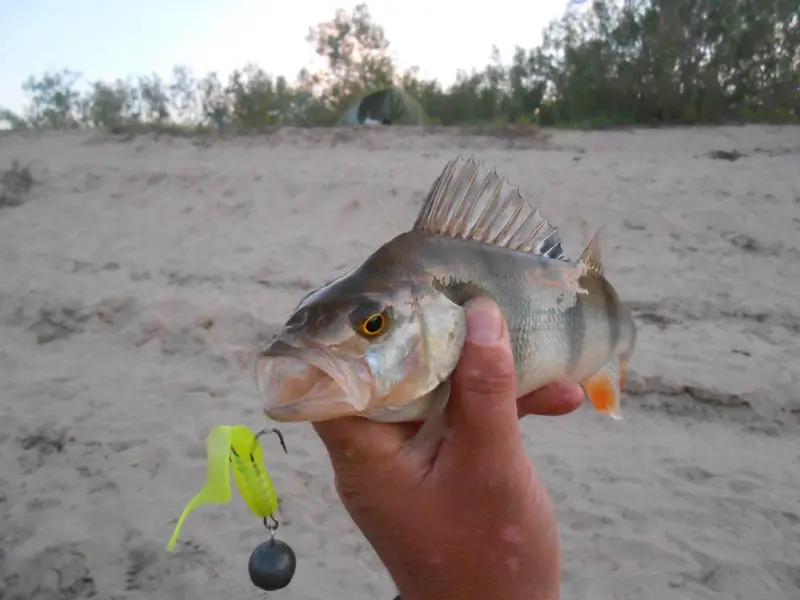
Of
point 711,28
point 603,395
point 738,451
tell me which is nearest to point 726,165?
point 711,28

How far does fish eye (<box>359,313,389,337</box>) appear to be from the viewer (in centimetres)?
128

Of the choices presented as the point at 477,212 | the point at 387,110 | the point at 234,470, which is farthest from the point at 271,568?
the point at 387,110

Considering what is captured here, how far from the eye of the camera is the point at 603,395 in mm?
2180

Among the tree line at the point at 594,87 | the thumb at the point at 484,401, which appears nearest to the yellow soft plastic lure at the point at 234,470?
the thumb at the point at 484,401

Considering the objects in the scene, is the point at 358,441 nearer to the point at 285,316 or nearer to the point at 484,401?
the point at 484,401

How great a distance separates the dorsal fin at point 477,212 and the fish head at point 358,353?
0.94 ft

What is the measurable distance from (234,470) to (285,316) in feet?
13.0

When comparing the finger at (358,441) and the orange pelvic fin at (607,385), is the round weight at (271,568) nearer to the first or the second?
the finger at (358,441)

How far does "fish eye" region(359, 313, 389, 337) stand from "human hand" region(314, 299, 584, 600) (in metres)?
0.18

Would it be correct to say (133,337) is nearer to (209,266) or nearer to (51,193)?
(209,266)

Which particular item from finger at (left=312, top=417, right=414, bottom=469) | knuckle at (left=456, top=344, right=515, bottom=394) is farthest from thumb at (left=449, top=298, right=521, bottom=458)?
finger at (left=312, top=417, right=414, bottom=469)

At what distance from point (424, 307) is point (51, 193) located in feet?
31.0

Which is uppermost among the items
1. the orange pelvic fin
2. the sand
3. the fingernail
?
the fingernail

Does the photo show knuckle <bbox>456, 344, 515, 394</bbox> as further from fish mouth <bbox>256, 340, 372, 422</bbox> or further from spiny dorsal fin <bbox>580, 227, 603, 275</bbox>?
spiny dorsal fin <bbox>580, 227, 603, 275</bbox>
